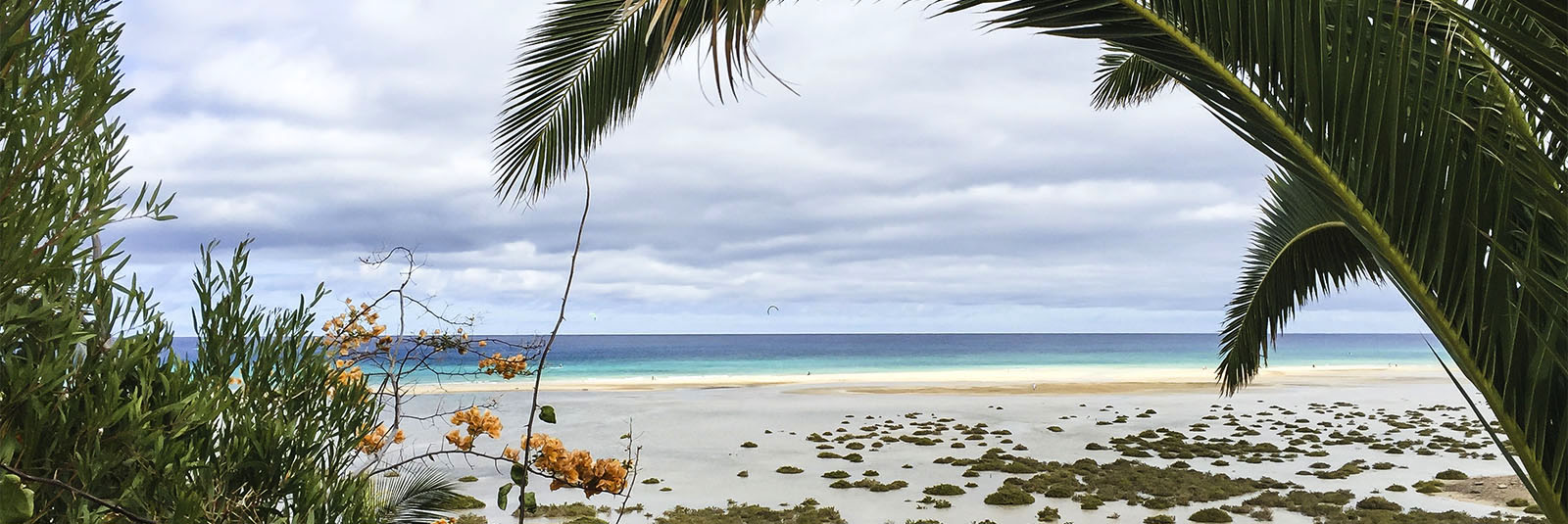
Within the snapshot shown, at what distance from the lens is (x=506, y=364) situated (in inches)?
134

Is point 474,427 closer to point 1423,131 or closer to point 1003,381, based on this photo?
point 1423,131

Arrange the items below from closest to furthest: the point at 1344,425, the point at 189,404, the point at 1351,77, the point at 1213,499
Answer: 1. the point at 1351,77
2. the point at 189,404
3. the point at 1213,499
4. the point at 1344,425

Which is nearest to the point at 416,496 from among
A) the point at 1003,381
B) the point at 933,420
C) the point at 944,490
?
the point at 944,490

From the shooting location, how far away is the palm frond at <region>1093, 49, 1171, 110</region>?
8.28 meters

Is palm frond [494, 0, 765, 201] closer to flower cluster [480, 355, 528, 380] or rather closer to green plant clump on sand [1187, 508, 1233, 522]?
flower cluster [480, 355, 528, 380]

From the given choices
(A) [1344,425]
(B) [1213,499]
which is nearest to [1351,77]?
(B) [1213,499]

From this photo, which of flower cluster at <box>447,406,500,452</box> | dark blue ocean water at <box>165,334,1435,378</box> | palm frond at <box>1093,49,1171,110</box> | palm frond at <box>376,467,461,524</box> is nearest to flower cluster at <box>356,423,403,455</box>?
flower cluster at <box>447,406,500,452</box>

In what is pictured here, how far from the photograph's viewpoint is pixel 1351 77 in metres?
1.79

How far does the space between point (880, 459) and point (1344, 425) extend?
12.1 m

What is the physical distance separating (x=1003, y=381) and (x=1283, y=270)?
32.5 metres

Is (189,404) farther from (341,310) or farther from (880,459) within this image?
(880,459)

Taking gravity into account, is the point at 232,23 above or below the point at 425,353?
A: above

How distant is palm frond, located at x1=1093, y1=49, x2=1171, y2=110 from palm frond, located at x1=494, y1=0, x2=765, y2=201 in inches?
227

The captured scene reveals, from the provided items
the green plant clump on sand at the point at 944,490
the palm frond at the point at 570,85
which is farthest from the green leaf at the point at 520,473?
the green plant clump on sand at the point at 944,490
